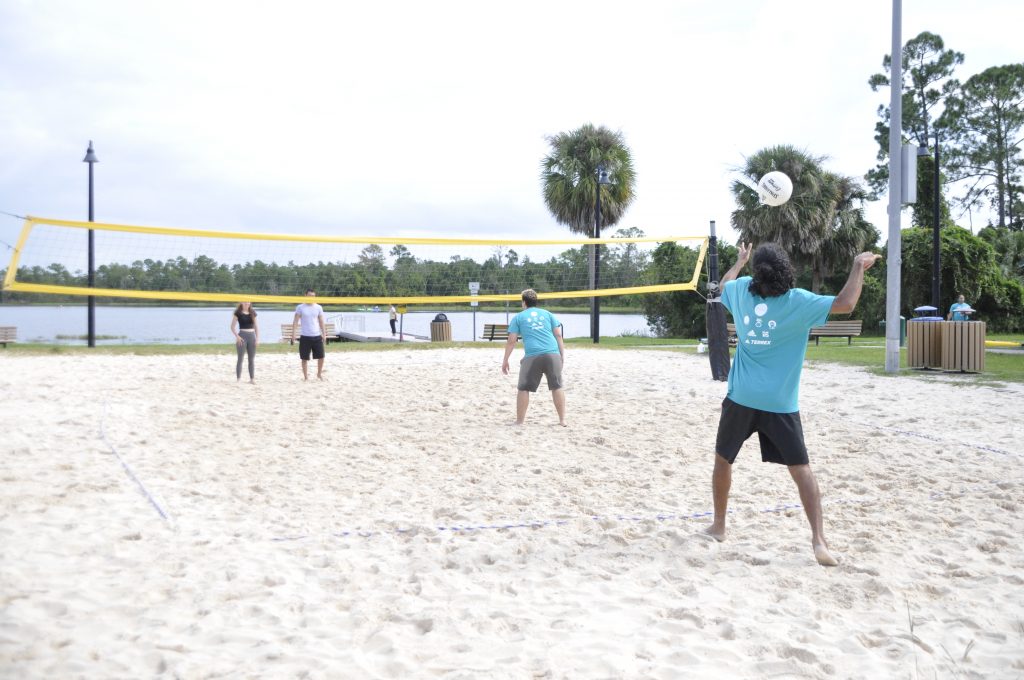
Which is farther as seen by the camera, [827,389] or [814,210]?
[814,210]

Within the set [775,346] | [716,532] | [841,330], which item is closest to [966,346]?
[716,532]

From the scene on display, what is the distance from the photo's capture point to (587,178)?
1059 inches

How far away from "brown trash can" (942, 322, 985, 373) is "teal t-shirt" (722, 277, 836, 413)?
878 cm

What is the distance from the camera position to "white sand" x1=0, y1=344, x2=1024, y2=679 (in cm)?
261

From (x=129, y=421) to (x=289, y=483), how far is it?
2.91 meters

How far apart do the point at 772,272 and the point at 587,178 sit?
23934mm

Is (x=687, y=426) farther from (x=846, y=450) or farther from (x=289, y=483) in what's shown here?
(x=289, y=483)

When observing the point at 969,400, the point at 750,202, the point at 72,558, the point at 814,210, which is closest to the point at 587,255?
the point at 750,202

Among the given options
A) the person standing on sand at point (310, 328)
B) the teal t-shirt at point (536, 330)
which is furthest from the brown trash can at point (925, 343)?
the person standing on sand at point (310, 328)

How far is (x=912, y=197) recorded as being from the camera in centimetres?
1109

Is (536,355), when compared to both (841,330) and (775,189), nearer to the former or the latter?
(775,189)

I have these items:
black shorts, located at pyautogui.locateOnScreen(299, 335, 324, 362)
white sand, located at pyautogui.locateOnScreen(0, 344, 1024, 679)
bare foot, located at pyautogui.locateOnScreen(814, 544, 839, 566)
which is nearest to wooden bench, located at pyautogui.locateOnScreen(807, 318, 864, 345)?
white sand, located at pyautogui.locateOnScreen(0, 344, 1024, 679)

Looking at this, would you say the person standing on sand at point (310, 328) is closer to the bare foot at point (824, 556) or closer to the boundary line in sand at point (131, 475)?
the boundary line in sand at point (131, 475)

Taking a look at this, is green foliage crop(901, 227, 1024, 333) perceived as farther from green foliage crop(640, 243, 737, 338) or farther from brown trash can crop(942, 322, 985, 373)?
brown trash can crop(942, 322, 985, 373)
